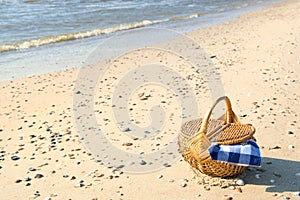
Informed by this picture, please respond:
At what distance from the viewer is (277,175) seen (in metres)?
5.23

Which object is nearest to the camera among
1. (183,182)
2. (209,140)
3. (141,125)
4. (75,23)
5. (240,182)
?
(209,140)

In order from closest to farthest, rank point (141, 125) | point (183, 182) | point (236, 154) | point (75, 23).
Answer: point (236, 154)
point (183, 182)
point (141, 125)
point (75, 23)

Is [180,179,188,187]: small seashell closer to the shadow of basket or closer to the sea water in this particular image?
the shadow of basket

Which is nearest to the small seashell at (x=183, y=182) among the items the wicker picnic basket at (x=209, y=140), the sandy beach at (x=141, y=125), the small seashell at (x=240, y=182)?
the sandy beach at (x=141, y=125)

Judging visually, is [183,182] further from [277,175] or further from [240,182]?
[277,175]

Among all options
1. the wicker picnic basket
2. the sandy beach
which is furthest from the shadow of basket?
the wicker picnic basket

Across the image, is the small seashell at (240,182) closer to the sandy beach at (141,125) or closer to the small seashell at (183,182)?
the sandy beach at (141,125)

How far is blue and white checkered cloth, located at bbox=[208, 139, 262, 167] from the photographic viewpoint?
15.5 ft

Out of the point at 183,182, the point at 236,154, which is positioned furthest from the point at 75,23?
the point at 236,154

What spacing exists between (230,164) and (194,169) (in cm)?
71

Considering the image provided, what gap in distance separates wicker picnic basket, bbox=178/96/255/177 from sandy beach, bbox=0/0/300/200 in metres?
0.22

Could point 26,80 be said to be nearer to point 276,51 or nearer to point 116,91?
point 116,91

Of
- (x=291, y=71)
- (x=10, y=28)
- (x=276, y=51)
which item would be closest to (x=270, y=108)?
(x=291, y=71)

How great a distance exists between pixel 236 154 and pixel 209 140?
0.33 m
